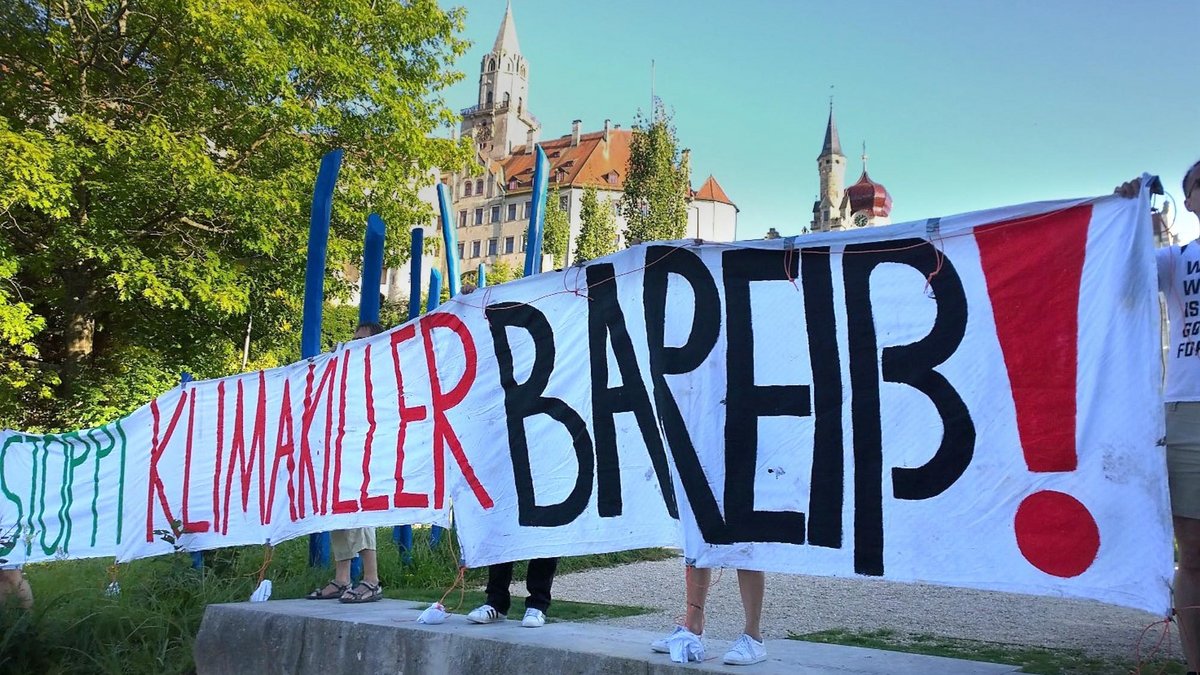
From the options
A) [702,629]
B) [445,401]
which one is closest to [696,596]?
[702,629]

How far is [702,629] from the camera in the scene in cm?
391

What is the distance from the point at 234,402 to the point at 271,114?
1239cm

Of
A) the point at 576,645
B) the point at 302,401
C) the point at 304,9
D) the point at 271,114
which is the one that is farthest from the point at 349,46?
the point at 576,645

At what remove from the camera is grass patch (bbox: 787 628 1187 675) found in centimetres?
413

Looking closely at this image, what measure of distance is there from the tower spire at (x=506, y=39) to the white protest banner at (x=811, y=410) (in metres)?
123

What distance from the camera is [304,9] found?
19641 millimetres

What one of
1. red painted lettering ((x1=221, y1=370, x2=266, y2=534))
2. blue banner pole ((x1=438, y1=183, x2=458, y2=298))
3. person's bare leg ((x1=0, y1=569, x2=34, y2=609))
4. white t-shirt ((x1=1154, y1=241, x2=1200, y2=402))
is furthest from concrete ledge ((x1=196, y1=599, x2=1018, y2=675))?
blue banner pole ((x1=438, y1=183, x2=458, y2=298))

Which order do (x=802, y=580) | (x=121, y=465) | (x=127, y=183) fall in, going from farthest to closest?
(x=127, y=183)
(x=802, y=580)
(x=121, y=465)

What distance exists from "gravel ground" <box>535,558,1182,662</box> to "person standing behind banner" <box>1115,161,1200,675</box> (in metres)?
1.61

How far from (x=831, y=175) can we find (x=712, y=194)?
32827mm

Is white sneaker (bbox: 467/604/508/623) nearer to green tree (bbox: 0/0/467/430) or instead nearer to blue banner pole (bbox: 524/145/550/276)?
blue banner pole (bbox: 524/145/550/276)

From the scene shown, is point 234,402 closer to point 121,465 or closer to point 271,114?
point 121,465

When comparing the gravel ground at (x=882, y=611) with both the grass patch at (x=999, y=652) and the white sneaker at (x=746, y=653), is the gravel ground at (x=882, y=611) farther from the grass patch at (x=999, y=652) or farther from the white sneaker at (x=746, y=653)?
the white sneaker at (x=746, y=653)

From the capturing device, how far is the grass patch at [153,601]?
588 centimetres
